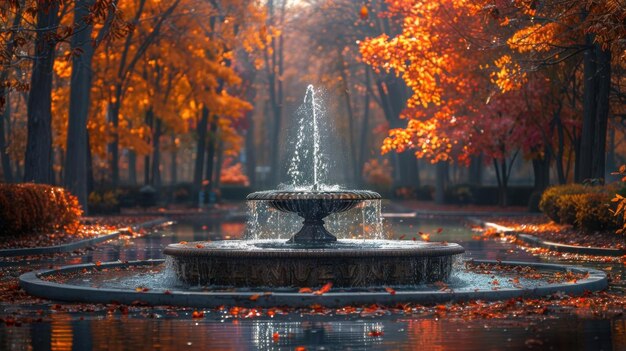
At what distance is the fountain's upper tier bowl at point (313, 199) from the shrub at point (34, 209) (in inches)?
359

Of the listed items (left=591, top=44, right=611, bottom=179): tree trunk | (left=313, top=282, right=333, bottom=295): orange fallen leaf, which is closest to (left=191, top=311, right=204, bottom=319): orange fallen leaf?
(left=313, top=282, right=333, bottom=295): orange fallen leaf

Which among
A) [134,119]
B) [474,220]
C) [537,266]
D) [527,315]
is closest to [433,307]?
[527,315]

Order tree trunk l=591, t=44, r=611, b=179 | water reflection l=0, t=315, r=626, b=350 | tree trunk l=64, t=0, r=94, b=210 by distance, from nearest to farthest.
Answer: water reflection l=0, t=315, r=626, b=350 → tree trunk l=591, t=44, r=611, b=179 → tree trunk l=64, t=0, r=94, b=210

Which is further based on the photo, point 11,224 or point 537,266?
point 11,224

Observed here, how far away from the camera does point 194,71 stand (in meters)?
50.7

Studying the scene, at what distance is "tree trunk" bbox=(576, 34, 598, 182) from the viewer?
32375 mm

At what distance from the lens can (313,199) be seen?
1927 centimetres

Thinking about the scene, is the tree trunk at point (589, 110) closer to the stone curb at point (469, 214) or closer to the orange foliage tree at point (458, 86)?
the orange foliage tree at point (458, 86)

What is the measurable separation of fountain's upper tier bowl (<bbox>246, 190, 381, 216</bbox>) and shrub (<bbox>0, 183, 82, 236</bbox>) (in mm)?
9113

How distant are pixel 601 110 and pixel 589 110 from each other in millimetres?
1237

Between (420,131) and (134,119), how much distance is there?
21.3 metres

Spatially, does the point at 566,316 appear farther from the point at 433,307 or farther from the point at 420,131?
the point at 420,131

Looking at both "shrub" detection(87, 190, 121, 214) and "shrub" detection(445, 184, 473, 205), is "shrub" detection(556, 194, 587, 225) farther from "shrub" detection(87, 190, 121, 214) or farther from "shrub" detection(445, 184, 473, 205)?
"shrub" detection(445, 184, 473, 205)

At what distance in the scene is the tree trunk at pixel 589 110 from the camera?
32375 mm
